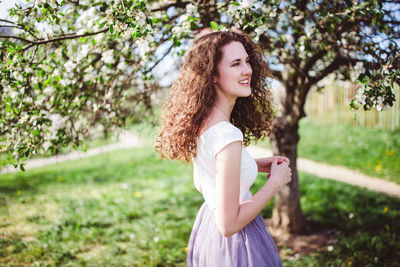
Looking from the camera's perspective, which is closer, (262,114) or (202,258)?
(202,258)

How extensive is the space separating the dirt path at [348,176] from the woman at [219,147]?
12.7 ft

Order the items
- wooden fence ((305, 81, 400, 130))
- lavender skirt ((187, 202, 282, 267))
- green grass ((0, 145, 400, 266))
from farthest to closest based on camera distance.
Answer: wooden fence ((305, 81, 400, 130)) < green grass ((0, 145, 400, 266)) < lavender skirt ((187, 202, 282, 267))

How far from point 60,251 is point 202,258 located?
8.10 ft

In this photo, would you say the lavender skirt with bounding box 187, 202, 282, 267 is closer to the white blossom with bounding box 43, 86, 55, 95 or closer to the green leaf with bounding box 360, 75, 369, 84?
the green leaf with bounding box 360, 75, 369, 84

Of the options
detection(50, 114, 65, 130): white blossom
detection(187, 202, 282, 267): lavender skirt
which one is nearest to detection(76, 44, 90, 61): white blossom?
detection(50, 114, 65, 130): white blossom

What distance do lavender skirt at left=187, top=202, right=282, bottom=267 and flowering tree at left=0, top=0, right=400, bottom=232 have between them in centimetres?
109

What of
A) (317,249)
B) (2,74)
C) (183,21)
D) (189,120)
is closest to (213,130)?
(189,120)

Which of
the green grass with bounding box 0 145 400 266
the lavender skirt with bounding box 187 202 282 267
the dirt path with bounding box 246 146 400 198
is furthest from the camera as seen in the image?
the dirt path with bounding box 246 146 400 198

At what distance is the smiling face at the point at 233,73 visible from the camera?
160 cm

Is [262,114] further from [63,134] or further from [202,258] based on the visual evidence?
[63,134]

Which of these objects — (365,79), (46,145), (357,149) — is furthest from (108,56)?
(357,149)

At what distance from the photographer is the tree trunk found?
349 cm

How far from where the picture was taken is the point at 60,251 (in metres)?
3.39

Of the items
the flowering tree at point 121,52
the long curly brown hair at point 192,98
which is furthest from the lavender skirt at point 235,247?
the flowering tree at point 121,52
